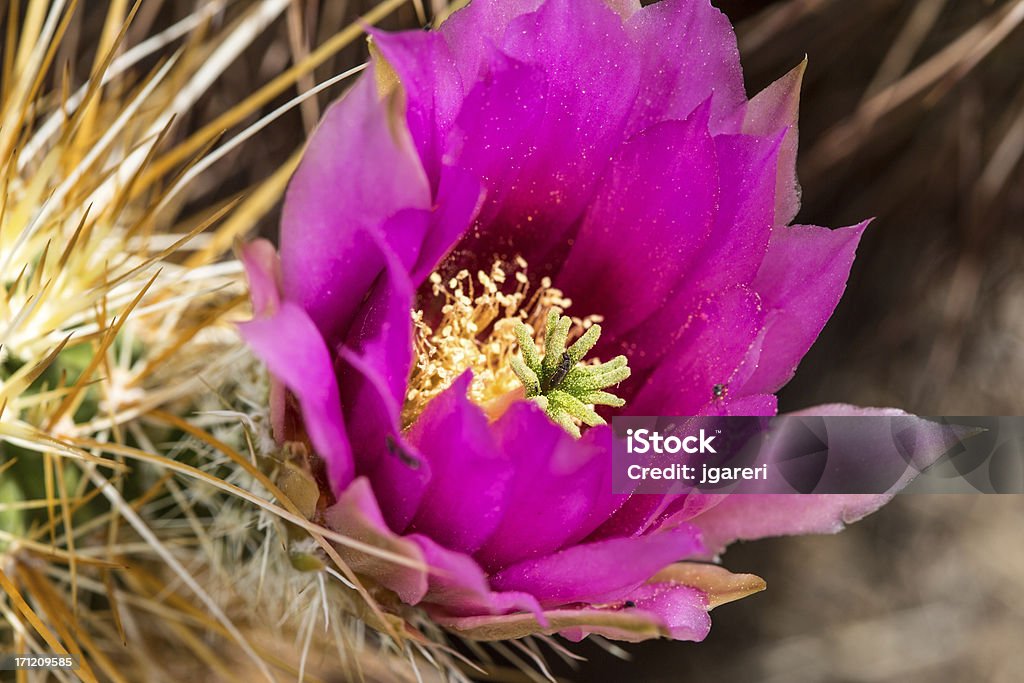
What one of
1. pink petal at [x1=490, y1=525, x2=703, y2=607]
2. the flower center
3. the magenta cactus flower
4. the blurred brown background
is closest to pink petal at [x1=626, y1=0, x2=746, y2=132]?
the magenta cactus flower

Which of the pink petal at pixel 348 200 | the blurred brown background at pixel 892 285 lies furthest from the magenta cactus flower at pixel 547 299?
the blurred brown background at pixel 892 285

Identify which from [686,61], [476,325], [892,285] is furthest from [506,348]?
[892,285]

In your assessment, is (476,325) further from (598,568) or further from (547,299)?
(598,568)

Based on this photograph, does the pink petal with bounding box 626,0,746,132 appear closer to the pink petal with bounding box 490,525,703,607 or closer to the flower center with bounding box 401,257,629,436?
the flower center with bounding box 401,257,629,436

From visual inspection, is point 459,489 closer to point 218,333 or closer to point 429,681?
point 218,333

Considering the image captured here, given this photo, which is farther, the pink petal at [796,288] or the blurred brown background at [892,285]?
the blurred brown background at [892,285]

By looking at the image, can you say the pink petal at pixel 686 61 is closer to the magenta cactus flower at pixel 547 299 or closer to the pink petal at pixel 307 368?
the magenta cactus flower at pixel 547 299
